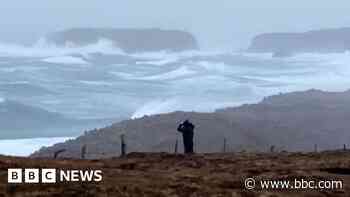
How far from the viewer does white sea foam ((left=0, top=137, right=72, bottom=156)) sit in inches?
2014

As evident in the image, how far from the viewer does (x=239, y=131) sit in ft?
186

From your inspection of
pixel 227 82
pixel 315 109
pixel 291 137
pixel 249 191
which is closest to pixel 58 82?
pixel 227 82

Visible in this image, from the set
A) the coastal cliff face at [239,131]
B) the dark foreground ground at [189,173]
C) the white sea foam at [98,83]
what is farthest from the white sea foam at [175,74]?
the dark foreground ground at [189,173]

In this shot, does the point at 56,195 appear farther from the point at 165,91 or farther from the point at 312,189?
the point at 165,91

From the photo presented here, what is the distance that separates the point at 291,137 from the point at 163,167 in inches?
1385

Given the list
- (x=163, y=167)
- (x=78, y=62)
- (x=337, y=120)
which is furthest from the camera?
(x=78, y=62)

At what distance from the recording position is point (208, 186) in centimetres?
1900

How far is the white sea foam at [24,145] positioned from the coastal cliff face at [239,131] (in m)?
1.63

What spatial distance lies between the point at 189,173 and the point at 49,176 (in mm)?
4386

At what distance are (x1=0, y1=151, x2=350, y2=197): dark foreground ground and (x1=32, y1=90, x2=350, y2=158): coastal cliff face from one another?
871 inches

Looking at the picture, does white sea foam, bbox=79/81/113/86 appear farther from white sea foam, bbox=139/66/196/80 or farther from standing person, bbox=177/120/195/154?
standing person, bbox=177/120/195/154

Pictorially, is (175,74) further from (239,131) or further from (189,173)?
(189,173)

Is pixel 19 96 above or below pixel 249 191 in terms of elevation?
above

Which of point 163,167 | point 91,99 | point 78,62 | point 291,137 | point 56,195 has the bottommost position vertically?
point 56,195
